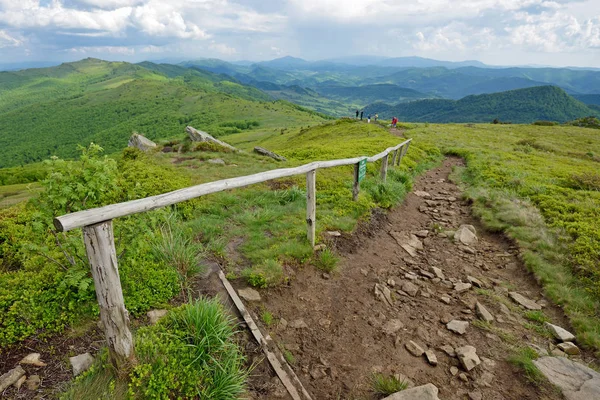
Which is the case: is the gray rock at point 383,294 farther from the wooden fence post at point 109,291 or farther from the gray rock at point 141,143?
the gray rock at point 141,143

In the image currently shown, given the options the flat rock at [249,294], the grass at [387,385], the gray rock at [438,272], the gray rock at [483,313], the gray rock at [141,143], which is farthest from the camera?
the gray rock at [141,143]

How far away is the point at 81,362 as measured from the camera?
3.60 m

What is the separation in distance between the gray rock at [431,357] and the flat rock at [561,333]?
2348 mm

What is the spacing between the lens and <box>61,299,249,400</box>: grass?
127 inches

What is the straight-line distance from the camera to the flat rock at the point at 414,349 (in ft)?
15.4

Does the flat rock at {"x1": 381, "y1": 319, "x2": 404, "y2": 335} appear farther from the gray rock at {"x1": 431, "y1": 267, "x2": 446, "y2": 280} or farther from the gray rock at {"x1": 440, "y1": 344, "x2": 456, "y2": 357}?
the gray rock at {"x1": 431, "y1": 267, "x2": 446, "y2": 280}

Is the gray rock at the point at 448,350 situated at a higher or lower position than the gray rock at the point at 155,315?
lower

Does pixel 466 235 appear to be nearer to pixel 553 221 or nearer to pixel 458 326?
pixel 553 221

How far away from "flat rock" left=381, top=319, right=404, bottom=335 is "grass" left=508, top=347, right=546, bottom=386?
5.34 ft

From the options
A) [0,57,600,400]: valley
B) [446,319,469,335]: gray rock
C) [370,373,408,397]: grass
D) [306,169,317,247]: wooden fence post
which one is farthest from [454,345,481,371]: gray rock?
[306,169,317,247]: wooden fence post

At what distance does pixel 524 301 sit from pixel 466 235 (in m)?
2.96

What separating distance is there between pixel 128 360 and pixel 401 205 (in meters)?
9.77

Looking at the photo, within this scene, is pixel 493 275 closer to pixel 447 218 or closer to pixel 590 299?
pixel 590 299

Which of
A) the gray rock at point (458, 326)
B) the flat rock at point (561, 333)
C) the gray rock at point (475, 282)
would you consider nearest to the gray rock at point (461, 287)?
the gray rock at point (475, 282)
